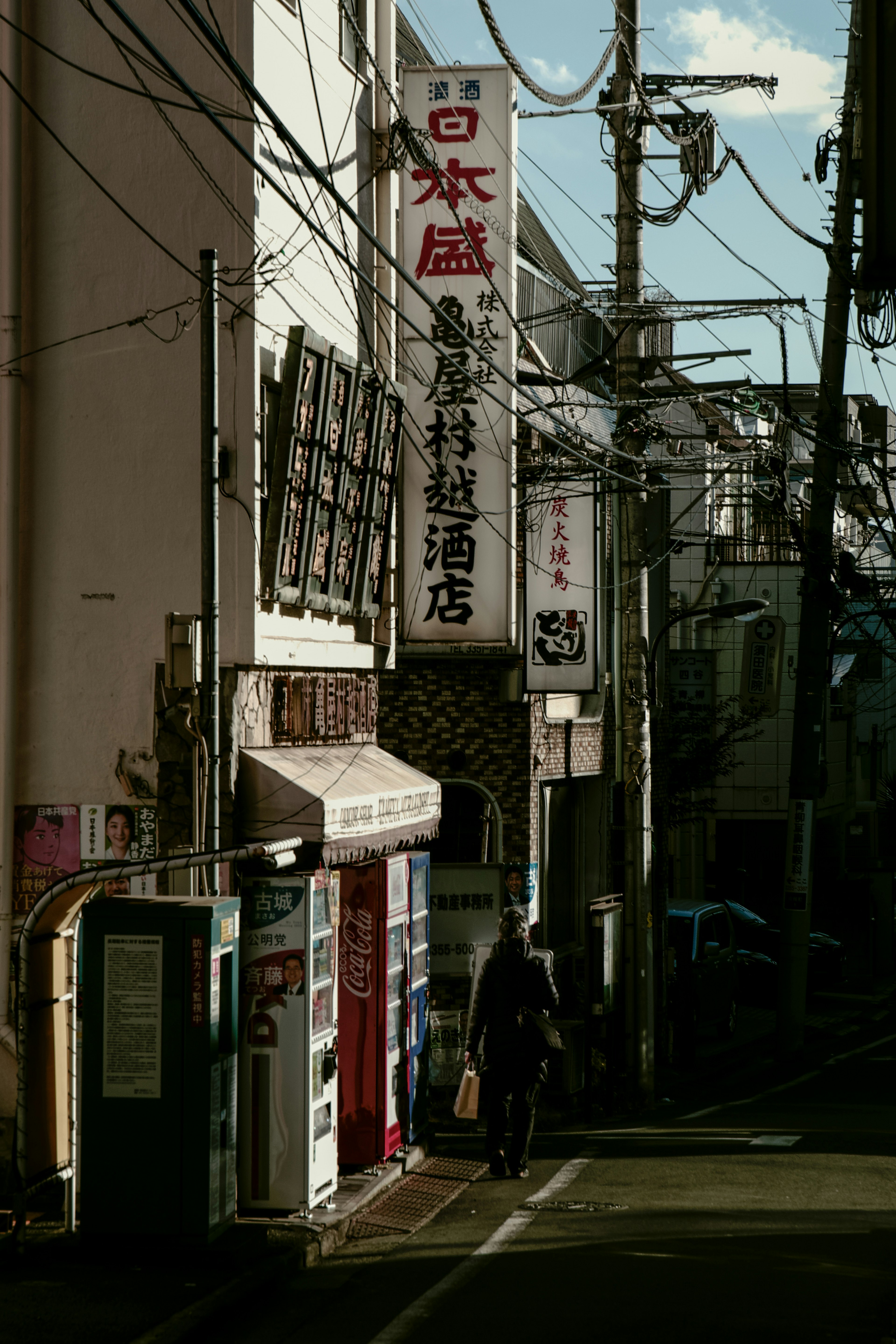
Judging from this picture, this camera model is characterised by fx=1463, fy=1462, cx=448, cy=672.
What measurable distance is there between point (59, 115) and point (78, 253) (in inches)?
38.9

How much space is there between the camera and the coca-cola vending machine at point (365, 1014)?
1073 cm

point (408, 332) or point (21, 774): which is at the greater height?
point (408, 332)

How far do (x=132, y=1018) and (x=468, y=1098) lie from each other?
400cm

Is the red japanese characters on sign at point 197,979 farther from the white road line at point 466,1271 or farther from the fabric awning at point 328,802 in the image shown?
the white road line at point 466,1271

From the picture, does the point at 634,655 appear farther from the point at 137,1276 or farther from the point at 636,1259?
the point at 137,1276

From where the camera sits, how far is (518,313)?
63.3 ft

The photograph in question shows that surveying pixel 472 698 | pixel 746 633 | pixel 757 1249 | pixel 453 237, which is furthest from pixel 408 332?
pixel 746 633

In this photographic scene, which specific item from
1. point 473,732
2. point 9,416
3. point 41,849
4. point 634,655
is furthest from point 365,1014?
point 473,732

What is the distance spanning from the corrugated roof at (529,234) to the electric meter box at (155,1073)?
44.6ft

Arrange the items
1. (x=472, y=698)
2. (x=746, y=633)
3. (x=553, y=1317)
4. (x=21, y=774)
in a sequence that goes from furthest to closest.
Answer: (x=746, y=633)
(x=472, y=698)
(x=21, y=774)
(x=553, y=1317)

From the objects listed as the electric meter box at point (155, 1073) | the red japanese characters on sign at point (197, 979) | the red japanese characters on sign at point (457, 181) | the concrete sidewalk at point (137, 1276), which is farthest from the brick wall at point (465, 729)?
the red japanese characters on sign at point (197, 979)

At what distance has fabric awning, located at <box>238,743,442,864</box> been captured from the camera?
9602 millimetres

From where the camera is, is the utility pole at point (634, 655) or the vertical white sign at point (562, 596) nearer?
the utility pole at point (634, 655)

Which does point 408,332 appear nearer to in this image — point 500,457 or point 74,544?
point 500,457
